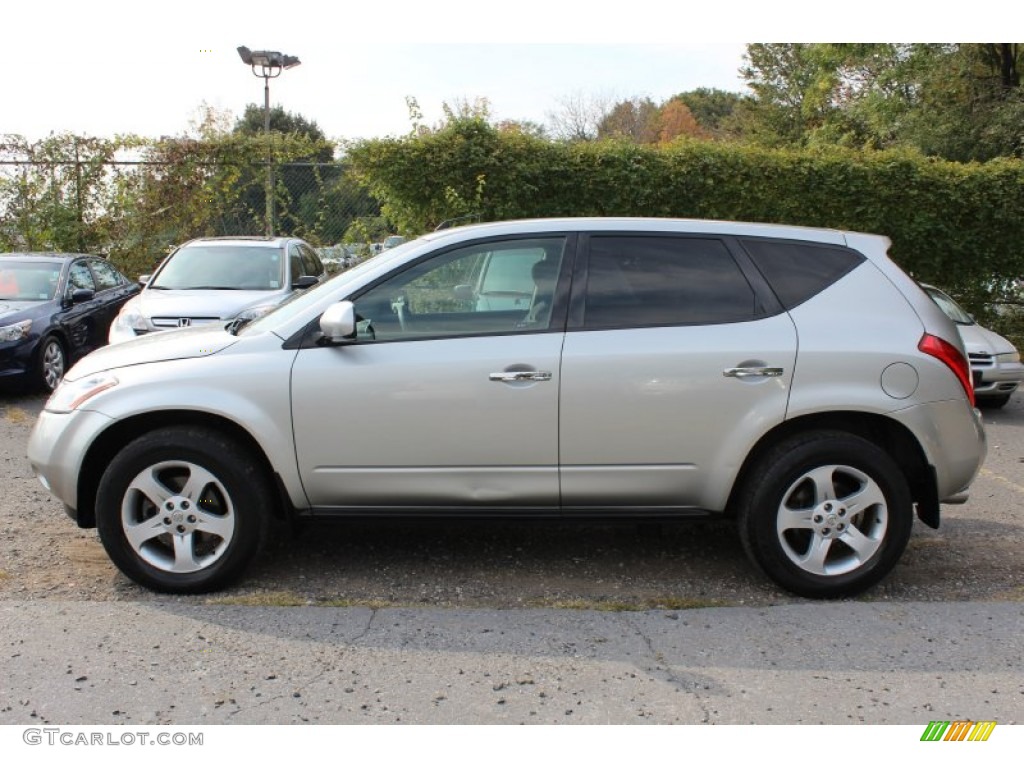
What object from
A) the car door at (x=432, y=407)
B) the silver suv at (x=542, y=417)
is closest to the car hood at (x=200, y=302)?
the silver suv at (x=542, y=417)

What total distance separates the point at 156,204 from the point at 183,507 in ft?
38.0

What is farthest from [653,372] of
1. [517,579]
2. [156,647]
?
[156,647]

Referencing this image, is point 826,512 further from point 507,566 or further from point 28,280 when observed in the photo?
point 28,280

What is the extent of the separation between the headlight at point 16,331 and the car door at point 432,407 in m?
6.35

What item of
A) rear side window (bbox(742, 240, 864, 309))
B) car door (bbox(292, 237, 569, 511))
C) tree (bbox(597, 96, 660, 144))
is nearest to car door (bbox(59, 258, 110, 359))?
car door (bbox(292, 237, 569, 511))

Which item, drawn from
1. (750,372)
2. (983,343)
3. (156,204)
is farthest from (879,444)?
(156,204)

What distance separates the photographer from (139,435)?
4543 mm

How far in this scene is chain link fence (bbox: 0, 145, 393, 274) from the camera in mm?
14500

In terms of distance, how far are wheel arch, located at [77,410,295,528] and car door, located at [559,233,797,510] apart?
1363 millimetres

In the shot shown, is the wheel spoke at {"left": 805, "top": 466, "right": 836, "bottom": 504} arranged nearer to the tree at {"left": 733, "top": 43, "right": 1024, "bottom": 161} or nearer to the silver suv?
the silver suv

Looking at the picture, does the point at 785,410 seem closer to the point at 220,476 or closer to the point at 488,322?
the point at 488,322

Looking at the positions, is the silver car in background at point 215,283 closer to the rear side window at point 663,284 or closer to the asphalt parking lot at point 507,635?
the asphalt parking lot at point 507,635

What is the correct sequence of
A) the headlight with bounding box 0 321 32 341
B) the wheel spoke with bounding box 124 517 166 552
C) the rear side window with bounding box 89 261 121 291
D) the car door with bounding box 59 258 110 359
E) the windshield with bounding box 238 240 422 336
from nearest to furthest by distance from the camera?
the wheel spoke with bounding box 124 517 166 552, the windshield with bounding box 238 240 422 336, the headlight with bounding box 0 321 32 341, the car door with bounding box 59 258 110 359, the rear side window with bounding box 89 261 121 291
